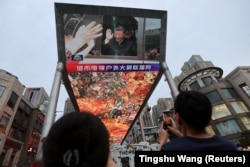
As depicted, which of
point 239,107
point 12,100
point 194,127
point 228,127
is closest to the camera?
point 194,127

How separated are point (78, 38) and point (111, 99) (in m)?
6.53

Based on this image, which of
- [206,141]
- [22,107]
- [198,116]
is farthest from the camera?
[22,107]

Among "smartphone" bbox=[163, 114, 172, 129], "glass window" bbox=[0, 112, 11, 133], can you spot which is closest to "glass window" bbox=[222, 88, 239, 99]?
"glass window" bbox=[0, 112, 11, 133]

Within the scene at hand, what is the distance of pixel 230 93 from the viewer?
108 feet

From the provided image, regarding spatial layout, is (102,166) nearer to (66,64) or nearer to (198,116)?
(198,116)

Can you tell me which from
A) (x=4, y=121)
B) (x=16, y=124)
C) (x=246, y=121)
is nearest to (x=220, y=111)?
(x=246, y=121)

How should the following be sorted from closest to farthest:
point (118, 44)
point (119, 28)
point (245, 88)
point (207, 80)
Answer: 1. point (119, 28)
2. point (118, 44)
3. point (245, 88)
4. point (207, 80)

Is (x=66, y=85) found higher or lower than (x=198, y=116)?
higher

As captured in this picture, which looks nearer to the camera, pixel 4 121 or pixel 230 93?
pixel 4 121

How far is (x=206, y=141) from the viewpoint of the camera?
6.49 feet

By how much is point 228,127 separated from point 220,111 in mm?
2535

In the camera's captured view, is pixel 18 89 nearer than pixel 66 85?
No

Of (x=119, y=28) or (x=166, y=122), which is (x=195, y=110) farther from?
(x=119, y=28)

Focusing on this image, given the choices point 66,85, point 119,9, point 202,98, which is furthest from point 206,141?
point 66,85
